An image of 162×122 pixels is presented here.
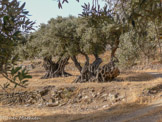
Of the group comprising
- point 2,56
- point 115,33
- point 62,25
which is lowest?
point 2,56

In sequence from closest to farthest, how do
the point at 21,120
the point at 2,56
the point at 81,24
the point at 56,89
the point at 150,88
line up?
the point at 2,56, the point at 21,120, the point at 150,88, the point at 56,89, the point at 81,24

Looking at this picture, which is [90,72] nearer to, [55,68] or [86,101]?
[86,101]

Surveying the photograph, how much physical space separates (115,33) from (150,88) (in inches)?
191

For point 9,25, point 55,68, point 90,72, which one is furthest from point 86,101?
point 55,68

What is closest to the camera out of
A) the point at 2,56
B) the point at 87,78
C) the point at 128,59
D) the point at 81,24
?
the point at 2,56

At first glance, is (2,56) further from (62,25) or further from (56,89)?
(62,25)

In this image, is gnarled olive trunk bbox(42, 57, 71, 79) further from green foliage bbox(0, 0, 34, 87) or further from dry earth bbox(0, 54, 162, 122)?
green foliage bbox(0, 0, 34, 87)

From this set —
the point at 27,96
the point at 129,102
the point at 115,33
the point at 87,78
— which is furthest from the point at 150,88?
the point at 27,96

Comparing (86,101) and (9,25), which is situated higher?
(9,25)

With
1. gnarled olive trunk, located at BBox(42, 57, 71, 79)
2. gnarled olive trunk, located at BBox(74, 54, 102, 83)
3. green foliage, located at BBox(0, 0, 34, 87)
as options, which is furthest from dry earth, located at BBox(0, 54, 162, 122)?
gnarled olive trunk, located at BBox(42, 57, 71, 79)

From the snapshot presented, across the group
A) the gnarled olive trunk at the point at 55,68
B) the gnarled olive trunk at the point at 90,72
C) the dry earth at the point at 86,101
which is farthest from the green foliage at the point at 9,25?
the gnarled olive trunk at the point at 55,68

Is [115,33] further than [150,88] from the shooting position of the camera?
Yes

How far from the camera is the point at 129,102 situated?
414 inches

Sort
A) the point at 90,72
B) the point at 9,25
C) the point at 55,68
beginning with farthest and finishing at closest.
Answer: the point at 55,68 → the point at 90,72 → the point at 9,25
